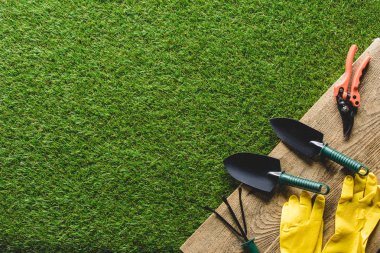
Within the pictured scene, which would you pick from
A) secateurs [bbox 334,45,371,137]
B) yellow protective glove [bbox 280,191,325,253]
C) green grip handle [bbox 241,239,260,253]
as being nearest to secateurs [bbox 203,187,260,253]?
green grip handle [bbox 241,239,260,253]

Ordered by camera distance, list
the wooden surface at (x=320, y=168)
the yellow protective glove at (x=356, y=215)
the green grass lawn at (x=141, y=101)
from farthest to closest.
A: the green grass lawn at (x=141, y=101) < the wooden surface at (x=320, y=168) < the yellow protective glove at (x=356, y=215)

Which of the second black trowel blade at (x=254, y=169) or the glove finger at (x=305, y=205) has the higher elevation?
the second black trowel blade at (x=254, y=169)

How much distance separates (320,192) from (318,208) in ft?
0.23

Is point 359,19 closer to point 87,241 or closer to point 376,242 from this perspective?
point 376,242

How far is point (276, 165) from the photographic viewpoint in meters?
1.94

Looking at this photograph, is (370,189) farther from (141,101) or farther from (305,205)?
(141,101)

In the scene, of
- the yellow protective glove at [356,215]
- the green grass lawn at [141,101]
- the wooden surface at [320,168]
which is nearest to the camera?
the yellow protective glove at [356,215]

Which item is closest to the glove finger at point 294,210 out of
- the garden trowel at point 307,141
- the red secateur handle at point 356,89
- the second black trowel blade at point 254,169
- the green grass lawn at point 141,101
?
the second black trowel blade at point 254,169

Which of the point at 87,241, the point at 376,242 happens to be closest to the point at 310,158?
the point at 376,242

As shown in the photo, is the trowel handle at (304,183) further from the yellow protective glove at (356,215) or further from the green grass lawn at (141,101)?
the green grass lawn at (141,101)

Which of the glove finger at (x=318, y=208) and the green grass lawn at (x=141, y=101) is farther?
the green grass lawn at (x=141, y=101)

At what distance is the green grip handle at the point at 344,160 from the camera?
178cm

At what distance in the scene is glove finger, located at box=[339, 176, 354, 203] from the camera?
5.92 ft

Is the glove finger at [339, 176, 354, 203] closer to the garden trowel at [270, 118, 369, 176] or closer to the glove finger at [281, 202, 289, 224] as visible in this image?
the garden trowel at [270, 118, 369, 176]
